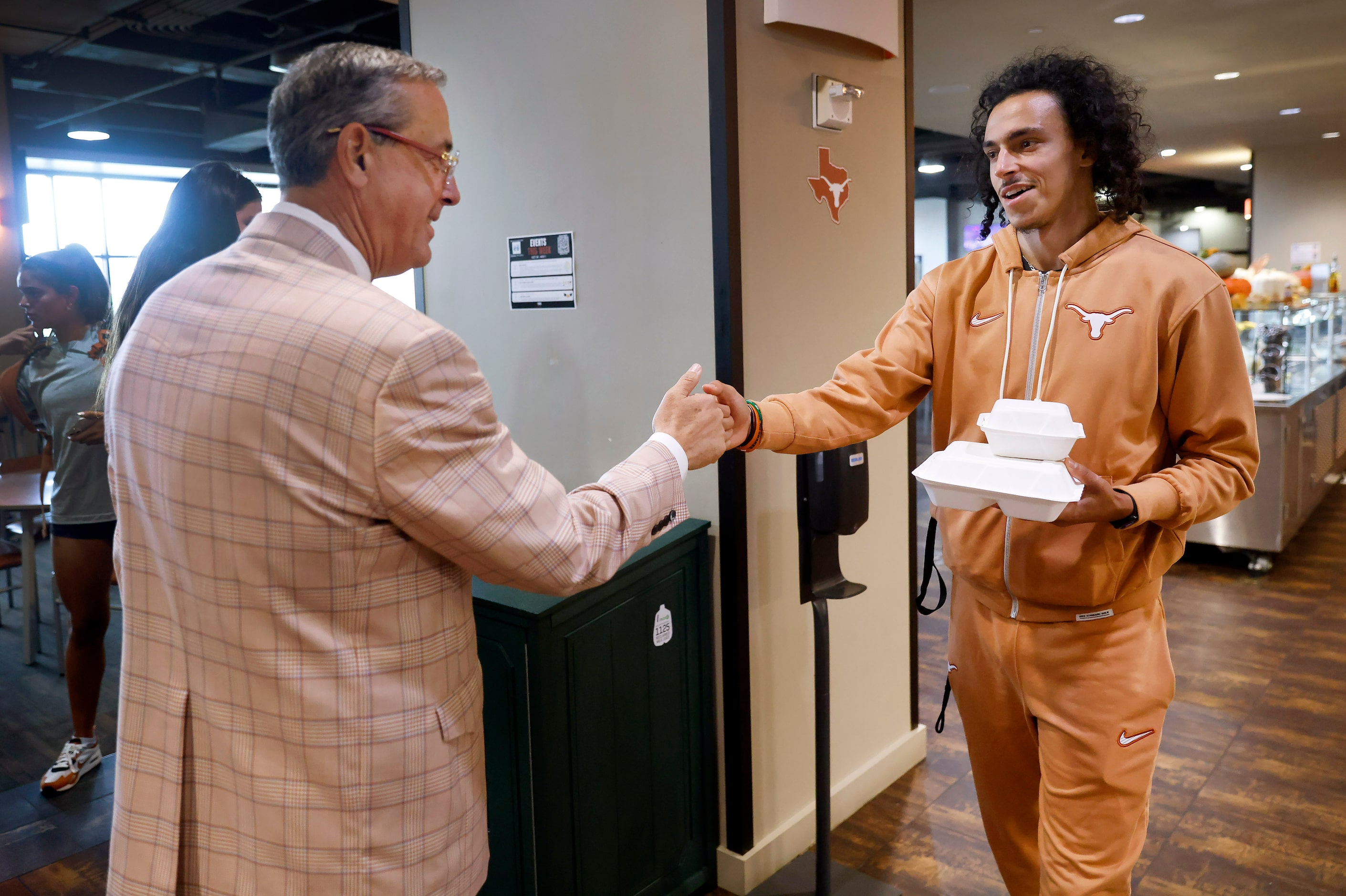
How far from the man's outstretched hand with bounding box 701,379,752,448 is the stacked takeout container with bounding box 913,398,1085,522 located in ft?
1.38

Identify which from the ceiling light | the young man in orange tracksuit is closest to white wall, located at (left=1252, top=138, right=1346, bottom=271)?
the ceiling light

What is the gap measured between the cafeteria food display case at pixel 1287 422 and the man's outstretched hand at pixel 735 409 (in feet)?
13.5

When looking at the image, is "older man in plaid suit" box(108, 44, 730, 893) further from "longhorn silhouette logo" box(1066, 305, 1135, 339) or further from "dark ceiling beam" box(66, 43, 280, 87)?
"dark ceiling beam" box(66, 43, 280, 87)

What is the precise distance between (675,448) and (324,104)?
699 millimetres

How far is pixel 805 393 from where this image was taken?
1.97m

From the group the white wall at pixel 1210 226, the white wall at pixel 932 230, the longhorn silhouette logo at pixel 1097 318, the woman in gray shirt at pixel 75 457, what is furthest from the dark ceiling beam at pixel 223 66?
the white wall at pixel 1210 226

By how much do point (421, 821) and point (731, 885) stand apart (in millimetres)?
1579

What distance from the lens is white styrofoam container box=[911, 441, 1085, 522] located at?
4.61ft

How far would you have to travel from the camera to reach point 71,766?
11.0 feet

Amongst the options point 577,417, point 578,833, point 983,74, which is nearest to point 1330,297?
point 983,74

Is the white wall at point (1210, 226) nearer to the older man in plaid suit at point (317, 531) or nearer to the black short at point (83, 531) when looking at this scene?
the black short at point (83, 531)

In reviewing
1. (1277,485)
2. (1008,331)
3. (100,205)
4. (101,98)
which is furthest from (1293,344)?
(100,205)

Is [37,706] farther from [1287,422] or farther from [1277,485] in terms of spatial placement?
[1287,422]

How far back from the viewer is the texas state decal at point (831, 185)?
267cm
